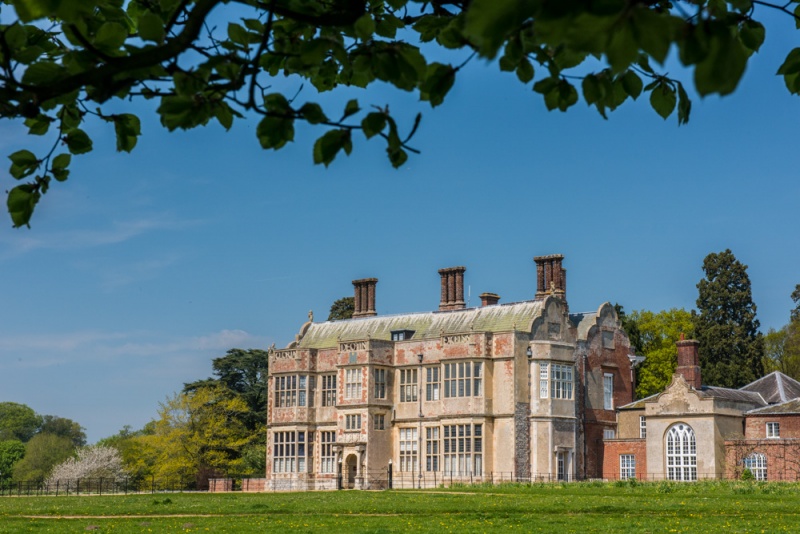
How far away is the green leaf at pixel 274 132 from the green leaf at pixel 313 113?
0.26ft

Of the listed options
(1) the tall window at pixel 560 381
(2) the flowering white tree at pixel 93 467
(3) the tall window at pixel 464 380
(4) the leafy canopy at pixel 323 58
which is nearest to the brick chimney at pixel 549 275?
(1) the tall window at pixel 560 381

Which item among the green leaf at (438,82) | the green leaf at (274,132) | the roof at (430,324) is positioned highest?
the roof at (430,324)

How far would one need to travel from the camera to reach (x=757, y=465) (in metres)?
41.0

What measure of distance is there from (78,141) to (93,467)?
5352 centimetres

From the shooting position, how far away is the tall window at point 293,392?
49.8 meters

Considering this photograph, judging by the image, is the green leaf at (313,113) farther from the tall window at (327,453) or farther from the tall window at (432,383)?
the tall window at (327,453)

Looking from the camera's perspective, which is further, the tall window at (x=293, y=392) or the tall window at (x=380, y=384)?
the tall window at (x=293, y=392)

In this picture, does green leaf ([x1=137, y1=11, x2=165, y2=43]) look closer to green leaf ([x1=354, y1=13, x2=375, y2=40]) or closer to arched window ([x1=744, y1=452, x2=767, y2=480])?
green leaf ([x1=354, y1=13, x2=375, y2=40])

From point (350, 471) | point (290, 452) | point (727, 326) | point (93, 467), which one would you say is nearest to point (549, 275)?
point (350, 471)

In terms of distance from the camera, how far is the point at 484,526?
1794 centimetres

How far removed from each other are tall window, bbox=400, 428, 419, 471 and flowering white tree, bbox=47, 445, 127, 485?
1694 centimetres

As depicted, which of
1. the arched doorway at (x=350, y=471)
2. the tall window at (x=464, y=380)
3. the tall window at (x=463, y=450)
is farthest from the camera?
the arched doorway at (x=350, y=471)

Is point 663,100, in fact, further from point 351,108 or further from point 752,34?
point 351,108

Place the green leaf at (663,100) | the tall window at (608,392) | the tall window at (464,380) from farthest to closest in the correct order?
the tall window at (608,392), the tall window at (464,380), the green leaf at (663,100)
